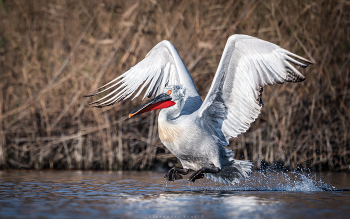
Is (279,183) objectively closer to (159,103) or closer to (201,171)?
(201,171)

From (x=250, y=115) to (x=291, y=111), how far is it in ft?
7.27

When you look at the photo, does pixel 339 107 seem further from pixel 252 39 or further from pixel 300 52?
pixel 252 39

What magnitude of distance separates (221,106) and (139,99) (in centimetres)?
294

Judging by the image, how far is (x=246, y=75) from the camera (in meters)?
5.29

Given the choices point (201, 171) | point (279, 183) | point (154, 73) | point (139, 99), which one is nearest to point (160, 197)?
point (201, 171)

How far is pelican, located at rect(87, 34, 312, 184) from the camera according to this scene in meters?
5.18

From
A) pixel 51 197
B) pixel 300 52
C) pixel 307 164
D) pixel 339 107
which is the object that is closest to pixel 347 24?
pixel 300 52

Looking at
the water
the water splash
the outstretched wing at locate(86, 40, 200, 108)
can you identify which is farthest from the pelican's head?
the water splash

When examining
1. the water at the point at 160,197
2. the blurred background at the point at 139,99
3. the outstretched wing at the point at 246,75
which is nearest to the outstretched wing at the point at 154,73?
the blurred background at the point at 139,99

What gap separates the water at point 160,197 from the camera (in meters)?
3.89

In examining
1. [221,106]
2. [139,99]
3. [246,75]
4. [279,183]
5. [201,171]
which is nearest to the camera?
[246,75]

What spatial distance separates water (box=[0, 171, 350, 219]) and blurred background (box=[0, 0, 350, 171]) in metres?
0.91

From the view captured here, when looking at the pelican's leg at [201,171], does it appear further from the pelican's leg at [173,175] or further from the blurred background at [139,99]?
the blurred background at [139,99]

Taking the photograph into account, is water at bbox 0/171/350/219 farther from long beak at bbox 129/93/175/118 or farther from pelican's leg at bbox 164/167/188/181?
long beak at bbox 129/93/175/118
